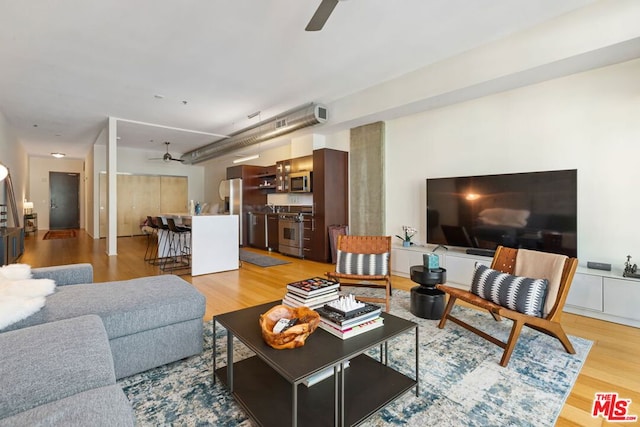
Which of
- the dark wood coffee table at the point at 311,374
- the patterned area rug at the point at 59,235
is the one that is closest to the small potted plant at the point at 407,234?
the dark wood coffee table at the point at 311,374

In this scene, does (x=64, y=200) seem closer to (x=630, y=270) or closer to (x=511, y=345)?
(x=511, y=345)

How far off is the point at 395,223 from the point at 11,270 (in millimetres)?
4674

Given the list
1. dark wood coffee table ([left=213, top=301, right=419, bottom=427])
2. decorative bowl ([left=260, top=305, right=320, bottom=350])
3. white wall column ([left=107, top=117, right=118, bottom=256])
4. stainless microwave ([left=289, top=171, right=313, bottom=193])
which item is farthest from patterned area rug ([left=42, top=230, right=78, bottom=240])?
decorative bowl ([left=260, top=305, right=320, bottom=350])

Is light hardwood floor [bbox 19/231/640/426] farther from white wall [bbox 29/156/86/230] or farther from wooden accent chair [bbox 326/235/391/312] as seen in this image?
white wall [bbox 29/156/86/230]

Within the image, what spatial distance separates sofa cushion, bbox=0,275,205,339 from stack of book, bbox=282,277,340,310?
72 cm

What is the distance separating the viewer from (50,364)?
117 cm

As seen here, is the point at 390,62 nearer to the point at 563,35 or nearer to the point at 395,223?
the point at 563,35

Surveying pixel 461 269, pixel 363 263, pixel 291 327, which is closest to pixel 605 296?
pixel 461 269

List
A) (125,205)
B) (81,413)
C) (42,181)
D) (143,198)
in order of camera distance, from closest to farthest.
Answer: (81,413) < (125,205) < (143,198) < (42,181)

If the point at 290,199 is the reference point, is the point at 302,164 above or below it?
above

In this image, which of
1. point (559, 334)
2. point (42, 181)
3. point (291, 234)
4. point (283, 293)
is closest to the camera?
point (559, 334)

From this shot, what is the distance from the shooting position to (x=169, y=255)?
6176mm

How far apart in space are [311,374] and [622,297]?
323 centimetres

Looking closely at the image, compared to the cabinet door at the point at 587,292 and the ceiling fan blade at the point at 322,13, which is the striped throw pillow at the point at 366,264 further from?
the ceiling fan blade at the point at 322,13
